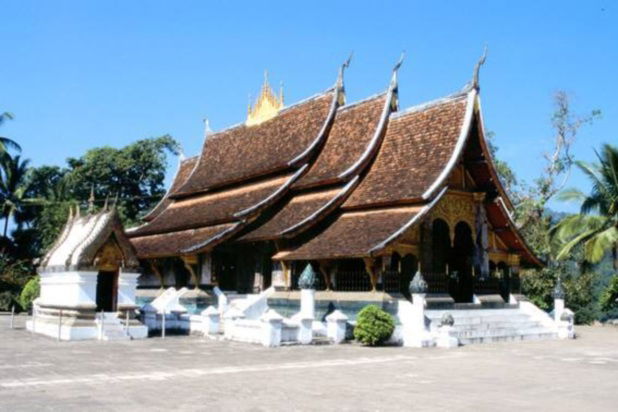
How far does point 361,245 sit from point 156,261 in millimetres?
9080

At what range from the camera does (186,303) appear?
20000mm

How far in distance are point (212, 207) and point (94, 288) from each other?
7505 millimetres

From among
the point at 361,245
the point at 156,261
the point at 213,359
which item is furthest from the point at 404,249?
the point at 156,261

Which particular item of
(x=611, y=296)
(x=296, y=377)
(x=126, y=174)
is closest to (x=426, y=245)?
(x=296, y=377)

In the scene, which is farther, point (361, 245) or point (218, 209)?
point (218, 209)

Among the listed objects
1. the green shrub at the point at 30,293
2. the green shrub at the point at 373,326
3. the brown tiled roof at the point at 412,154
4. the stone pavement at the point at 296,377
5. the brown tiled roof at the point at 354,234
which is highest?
the brown tiled roof at the point at 412,154

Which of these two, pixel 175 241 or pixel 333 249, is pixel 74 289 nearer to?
pixel 175 241

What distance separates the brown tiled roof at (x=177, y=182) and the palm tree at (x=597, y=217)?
15.3 meters

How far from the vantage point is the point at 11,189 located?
4088 centimetres

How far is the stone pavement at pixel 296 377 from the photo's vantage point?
746cm

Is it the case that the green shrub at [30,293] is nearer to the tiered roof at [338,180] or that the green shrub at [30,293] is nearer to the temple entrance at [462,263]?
the tiered roof at [338,180]

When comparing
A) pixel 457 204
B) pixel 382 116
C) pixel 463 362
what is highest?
pixel 382 116

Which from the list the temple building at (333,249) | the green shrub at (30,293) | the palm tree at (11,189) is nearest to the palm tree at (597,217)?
the temple building at (333,249)

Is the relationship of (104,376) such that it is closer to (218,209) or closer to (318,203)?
(318,203)
